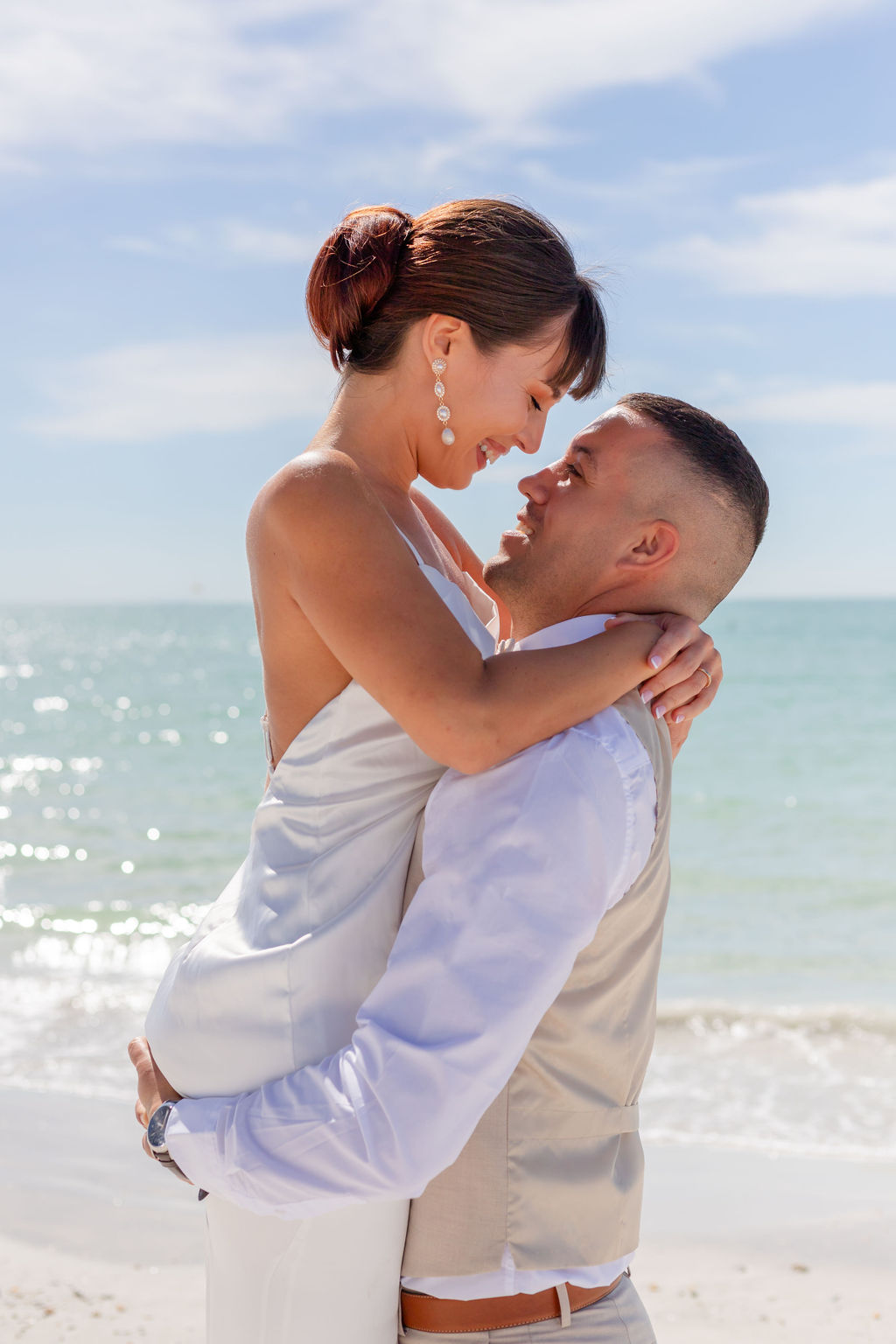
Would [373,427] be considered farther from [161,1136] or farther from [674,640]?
[161,1136]

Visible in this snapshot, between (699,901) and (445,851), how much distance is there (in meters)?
9.44

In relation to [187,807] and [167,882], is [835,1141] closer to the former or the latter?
[167,882]

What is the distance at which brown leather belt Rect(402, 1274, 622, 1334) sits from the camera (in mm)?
1765

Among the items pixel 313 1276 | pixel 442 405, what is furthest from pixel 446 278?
pixel 313 1276

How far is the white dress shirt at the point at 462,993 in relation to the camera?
1574 mm

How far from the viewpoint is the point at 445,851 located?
1.70 metres

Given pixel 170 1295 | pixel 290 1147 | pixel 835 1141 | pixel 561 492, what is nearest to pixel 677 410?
pixel 561 492

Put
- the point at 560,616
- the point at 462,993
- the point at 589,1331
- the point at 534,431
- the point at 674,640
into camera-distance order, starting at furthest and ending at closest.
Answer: the point at 534,431 → the point at 560,616 → the point at 674,640 → the point at 589,1331 → the point at 462,993

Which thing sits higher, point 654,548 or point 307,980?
point 654,548

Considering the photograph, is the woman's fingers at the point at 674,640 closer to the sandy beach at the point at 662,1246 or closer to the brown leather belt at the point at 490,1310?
the brown leather belt at the point at 490,1310

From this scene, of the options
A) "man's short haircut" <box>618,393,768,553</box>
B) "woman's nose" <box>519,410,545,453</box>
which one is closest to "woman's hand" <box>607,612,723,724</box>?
"man's short haircut" <box>618,393,768,553</box>

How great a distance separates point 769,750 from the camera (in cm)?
2066

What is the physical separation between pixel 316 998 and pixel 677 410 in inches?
45.1

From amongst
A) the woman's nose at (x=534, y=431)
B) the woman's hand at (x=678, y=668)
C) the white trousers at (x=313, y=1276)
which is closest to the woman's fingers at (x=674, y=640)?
the woman's hand at (x=678, y=668)
